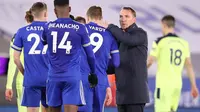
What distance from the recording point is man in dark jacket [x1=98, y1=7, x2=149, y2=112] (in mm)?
9211

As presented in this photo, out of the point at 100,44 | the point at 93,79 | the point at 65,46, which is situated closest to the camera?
the point at 65,46

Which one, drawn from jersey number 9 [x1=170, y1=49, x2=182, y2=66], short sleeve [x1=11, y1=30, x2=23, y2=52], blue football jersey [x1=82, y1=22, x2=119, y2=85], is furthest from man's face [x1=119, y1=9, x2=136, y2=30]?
jersey number 9 [x1=170, y1=49, x2=182, y2=66]

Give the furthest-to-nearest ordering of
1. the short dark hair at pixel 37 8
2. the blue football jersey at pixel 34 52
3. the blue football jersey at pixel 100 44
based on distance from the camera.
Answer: the blue football jersey at pixel 34 52
the short dark hair at pixel 37 8
the blue football jersey at pixel 100 44

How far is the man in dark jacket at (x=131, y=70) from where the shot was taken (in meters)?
9.21

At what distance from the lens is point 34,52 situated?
10.0 meters

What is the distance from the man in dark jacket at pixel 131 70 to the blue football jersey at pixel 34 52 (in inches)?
42.9

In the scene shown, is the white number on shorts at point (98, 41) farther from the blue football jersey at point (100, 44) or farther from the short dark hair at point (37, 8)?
the short dark hair at point (37, 8)

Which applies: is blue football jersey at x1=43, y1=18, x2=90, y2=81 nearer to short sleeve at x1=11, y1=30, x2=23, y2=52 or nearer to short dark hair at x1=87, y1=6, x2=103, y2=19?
short dark hair at x1=87, y1=6, x2=103, y2=19

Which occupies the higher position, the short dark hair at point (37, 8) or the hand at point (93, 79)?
the short dark hair at point (37, 8)

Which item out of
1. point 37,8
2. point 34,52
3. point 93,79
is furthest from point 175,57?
point 93,79

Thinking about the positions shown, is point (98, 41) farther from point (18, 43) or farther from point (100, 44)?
point (18, 43)

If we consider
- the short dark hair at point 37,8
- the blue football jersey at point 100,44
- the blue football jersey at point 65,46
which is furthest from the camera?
the short dark hair at point 37,8

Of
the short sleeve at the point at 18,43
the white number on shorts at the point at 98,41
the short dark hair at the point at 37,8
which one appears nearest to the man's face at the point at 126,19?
the white number on shorts at the point at 98,41

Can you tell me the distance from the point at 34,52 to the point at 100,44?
1.22 m
